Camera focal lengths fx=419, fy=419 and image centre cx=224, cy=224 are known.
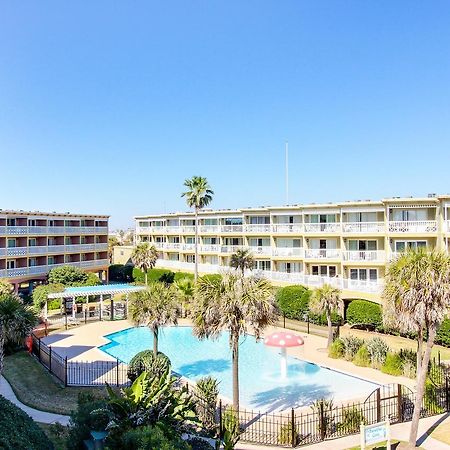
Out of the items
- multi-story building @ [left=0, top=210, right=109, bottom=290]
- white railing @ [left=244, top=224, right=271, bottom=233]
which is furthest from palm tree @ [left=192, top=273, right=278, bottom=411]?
multi-story building @ [left=0, top=210, right=109, bottom=290]

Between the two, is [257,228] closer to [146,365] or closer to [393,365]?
[393,365]

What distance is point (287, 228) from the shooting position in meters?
43.8

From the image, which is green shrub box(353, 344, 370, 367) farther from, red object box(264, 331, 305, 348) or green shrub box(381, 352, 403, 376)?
red object box(264, 331, 305, 348)

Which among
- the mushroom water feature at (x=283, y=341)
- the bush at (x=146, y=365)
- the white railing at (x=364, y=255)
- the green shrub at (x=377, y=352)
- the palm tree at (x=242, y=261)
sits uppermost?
the white railing at (x=364, y=255)

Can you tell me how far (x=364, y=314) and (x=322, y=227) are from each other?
35.0 ft

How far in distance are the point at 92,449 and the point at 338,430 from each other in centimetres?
917

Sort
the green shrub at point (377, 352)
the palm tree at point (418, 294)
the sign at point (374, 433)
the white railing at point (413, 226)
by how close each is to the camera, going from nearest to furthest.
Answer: the sign at point (374, 433), the palm tree at point (418, 294), the green shrub at point (377, 352), the white railing at point (413, 226)

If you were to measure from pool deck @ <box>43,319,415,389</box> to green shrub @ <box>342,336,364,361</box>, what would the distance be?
1.40 feet

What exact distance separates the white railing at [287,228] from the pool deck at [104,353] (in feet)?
41.5

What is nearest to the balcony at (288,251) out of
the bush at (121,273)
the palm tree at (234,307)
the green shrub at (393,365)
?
the green shrub at (393,365)

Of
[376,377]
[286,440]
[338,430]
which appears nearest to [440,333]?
[376,377]

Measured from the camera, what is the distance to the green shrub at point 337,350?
25.8 metres

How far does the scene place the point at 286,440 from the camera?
48.6ft

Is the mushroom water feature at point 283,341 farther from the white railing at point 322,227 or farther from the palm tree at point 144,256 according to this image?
the palm tree at point 144,256
